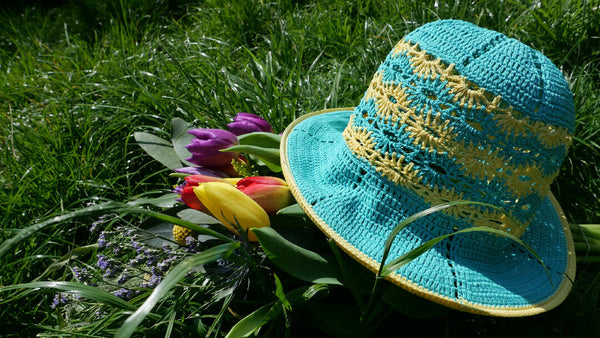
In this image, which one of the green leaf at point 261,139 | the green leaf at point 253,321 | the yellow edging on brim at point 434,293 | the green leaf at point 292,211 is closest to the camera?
the yellow edging on brim at point 434,293

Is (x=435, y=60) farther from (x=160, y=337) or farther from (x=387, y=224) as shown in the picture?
(x=160, y=337)

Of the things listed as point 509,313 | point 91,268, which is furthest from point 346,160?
point 91,268

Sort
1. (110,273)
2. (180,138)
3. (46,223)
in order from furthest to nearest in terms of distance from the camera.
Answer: (180,138), (110,273), (46,223)

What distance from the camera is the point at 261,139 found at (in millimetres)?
1501

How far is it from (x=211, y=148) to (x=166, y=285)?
67cm

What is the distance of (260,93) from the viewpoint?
76.8 inches

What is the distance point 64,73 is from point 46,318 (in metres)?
1.47

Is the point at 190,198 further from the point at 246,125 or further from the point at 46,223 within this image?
the point at 46,223

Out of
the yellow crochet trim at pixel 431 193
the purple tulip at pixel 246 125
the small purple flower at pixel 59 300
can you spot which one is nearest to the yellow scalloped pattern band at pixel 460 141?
the yellow crochet trim at pixel 431 193

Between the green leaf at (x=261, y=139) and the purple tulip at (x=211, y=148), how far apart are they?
0.04 metres

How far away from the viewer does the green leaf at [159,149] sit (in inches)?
65.9

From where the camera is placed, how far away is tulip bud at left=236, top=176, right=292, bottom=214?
1.27 meters

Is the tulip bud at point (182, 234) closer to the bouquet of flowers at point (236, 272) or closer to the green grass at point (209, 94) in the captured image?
the bouquet of flowers at point (236, 272)

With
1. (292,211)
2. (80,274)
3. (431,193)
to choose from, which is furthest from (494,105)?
(80,274)
